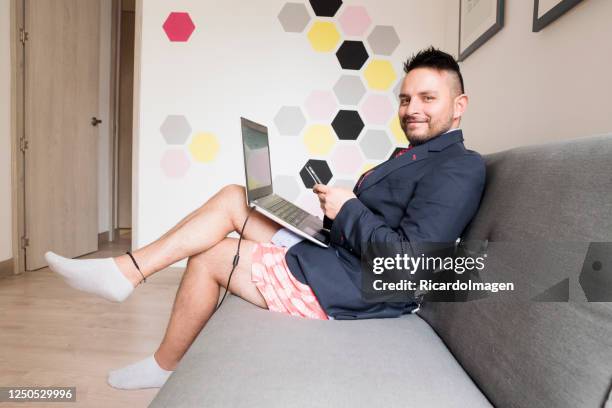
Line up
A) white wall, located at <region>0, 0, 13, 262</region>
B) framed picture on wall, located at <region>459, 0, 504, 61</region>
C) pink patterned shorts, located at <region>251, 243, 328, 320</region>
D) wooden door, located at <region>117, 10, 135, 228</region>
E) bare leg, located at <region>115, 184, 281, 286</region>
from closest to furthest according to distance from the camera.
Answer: pink patterned shorts, located at <region>251, 243, 328, 320</region> < bare leg, located at <region>115, 184, 281, 286</region> < framed picture on wall, located at <region>459, 0, 504, 61</region> < white wall, located at <region>0, 0, 13, 262</region> < wooden door, located at <region>117, 10, 135, 228</region>

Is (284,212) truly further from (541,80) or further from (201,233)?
(541,80)

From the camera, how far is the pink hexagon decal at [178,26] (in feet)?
9.30

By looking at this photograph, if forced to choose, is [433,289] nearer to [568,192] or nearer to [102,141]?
[568,192]

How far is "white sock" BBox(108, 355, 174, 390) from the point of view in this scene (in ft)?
4.27

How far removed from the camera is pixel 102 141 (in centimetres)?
394

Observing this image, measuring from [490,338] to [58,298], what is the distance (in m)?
2.21

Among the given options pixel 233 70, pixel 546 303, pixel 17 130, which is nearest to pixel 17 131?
pixel 17 130

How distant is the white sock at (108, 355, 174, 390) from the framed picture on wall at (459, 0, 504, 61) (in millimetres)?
1753

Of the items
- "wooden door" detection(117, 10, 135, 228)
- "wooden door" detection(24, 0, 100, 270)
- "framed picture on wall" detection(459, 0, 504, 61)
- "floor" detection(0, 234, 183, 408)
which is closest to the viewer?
"floor" detection(0, 234, 183, 408)

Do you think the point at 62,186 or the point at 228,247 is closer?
the point at 228,247

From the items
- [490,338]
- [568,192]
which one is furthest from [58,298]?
[568,192]

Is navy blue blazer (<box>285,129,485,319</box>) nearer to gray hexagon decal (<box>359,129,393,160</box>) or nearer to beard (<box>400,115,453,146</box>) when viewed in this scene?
beard (<box>400,115,453,146</box>)

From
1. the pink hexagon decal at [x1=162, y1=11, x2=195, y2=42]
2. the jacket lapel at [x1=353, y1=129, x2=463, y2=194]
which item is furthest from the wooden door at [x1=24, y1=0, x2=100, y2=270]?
the jacket lapel at [x1=353, y1=129, x2=463, y2=194]

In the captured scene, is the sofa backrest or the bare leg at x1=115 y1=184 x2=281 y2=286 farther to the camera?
the bare leg at x1=115 y1=184 x2=281 y2=286
